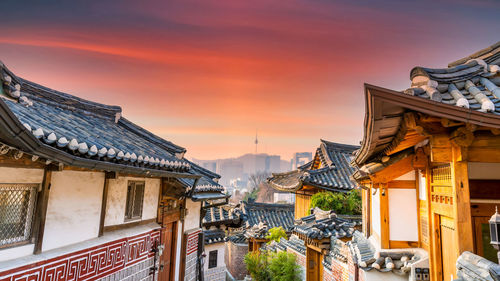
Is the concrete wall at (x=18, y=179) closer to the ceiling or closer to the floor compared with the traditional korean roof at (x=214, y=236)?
closer to the ceiling

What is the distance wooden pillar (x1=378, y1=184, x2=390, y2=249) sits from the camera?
691 cm

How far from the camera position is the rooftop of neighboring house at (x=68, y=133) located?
335 cm

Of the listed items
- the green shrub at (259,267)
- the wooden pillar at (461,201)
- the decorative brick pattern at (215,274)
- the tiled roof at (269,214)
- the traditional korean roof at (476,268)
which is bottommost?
the decorative brick pattern at (215,274)

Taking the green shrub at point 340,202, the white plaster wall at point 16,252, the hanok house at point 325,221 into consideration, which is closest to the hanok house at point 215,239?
the hanok house at point 325,221

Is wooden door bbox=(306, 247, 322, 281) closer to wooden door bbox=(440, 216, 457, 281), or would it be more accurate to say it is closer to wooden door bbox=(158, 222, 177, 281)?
wooden door bbox=(158, 222, 177, 281)

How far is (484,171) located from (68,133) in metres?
6.77

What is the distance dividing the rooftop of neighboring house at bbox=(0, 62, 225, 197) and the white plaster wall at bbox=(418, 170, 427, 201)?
5.18m

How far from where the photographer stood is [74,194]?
5.24m

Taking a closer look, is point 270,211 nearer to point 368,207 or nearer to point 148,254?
point 368,207

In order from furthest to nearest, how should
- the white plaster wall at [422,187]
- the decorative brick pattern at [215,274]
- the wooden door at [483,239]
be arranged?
the decorative brick pattern at [215,274], the white plaster wall at [422,187], the wooden door at [483,239]

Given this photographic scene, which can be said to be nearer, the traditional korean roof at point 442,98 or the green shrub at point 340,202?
the traditional korean roof at point 442,98

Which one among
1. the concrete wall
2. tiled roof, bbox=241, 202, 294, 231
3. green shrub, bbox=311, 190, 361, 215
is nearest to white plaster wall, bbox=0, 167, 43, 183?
the concrete wall

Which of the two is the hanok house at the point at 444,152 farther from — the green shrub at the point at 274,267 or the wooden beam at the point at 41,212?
the green shrub at the point at 274,267

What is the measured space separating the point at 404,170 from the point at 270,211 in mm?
20271
